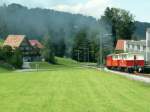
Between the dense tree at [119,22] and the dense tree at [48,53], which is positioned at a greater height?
the dense tree at [119,22]

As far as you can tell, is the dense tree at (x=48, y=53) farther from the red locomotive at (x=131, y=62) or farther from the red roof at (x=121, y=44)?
the red locomotive at (x=131, y=62)

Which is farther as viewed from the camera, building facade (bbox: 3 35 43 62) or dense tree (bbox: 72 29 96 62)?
building facade (bbox: 3 35 43 62)

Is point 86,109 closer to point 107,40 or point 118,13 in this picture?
point 107,40

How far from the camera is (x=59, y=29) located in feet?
487

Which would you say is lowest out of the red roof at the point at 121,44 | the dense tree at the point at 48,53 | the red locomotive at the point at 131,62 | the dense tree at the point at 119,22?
the red locomotive at the point at 131,62

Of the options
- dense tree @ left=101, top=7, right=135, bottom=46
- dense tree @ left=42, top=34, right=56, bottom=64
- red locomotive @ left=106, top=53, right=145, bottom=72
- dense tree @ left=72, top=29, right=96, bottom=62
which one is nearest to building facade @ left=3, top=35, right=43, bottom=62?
dense tree @ left=72, top=29, right=96, bottom=62

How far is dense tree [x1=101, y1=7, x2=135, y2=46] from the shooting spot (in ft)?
470

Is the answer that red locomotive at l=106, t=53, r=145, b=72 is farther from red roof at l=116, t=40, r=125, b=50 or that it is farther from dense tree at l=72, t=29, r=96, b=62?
dense tree at l=72, t=29, r=96, b=62

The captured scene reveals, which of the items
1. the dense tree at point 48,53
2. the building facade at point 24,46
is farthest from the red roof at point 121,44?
the building facade at point 24,46

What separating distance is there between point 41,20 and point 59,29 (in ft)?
27.2

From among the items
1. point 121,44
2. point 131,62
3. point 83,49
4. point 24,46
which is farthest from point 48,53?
point 131,62

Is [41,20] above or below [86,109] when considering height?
above

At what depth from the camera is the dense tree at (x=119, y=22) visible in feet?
470

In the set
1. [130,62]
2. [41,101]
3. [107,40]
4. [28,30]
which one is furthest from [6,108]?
[28,30]
